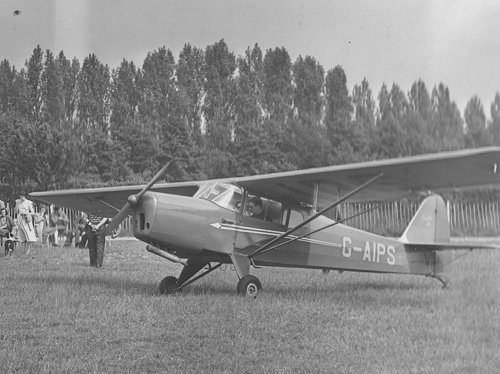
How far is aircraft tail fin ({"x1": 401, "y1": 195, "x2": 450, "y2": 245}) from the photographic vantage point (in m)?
9.04

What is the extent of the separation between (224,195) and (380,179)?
229 centimetres

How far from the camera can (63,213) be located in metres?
18.7

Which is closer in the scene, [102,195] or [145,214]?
[145,214]

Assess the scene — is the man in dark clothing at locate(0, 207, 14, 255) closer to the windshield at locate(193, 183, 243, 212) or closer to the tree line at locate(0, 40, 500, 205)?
the tree line at locate(0, 40, 500, 205)

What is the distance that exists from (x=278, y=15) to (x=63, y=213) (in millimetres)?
15246

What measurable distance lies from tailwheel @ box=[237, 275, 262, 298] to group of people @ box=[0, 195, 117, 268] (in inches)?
108

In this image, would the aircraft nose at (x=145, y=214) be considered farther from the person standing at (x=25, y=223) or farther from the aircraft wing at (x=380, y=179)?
the person standing at (x=25, y=223)

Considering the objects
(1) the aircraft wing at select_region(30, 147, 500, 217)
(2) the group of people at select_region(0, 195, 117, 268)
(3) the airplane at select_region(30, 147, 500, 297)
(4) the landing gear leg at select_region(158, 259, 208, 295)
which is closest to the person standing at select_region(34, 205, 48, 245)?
(2) the group of people at select_region(0, 195, 117, 268)

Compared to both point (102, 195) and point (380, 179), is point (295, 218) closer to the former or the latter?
point (380, 179)

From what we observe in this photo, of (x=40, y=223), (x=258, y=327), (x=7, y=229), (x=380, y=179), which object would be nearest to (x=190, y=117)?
(x=258, y=327)

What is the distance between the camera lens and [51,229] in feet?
60.1

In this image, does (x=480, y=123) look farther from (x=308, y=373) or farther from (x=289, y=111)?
(x=289, y=111)

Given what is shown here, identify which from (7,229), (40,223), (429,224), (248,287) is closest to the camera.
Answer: (248,287)

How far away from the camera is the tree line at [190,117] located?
520 centimetres
